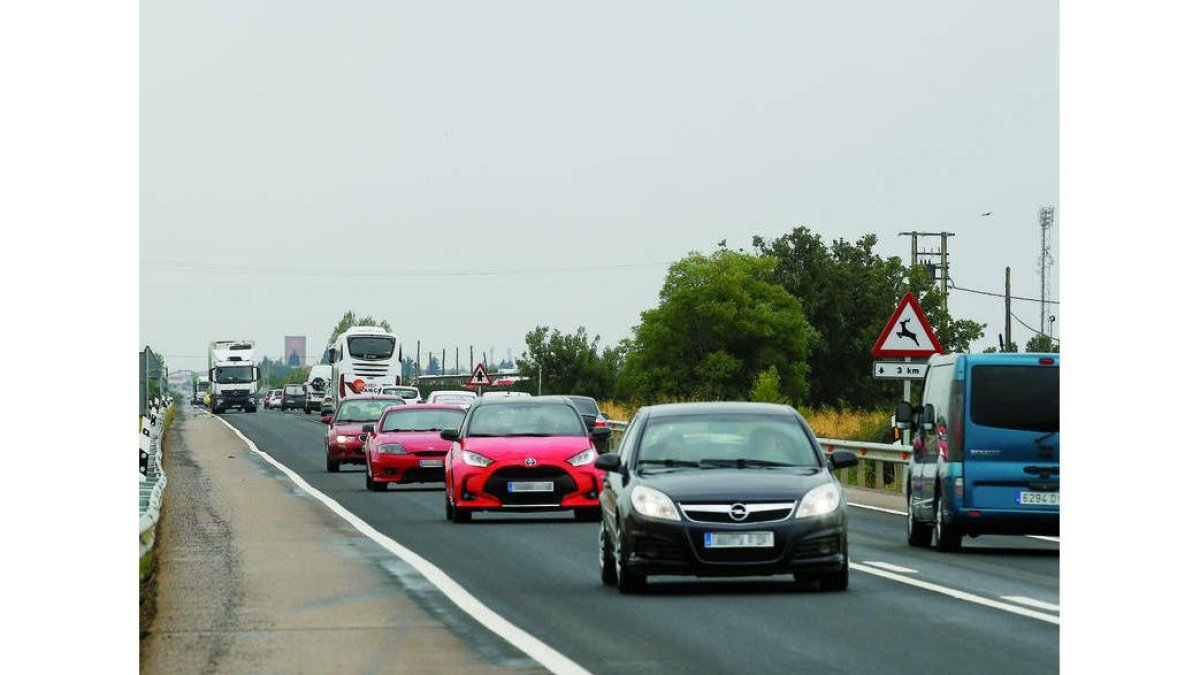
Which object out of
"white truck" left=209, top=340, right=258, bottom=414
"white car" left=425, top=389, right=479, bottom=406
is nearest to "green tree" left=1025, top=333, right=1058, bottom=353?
"white truck" left=209, top=340, right=258, bottom=414

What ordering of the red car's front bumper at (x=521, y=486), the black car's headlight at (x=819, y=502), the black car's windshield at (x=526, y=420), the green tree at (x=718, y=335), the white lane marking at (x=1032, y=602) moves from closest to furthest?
1. the white lane marking at (x=1032, y=602)
2. the black car's headlight at (x=819, y=502)
3. the red car's front bumper at (x=521, y=486)
4. the black car's windshield at (x=526, y=420)
5. the green tree at (x=718, y=335)

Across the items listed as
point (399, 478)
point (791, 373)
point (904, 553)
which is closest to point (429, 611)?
point (904, 553)

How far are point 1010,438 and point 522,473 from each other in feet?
22.6

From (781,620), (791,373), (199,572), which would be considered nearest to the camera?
(781,620)

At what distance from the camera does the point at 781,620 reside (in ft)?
48.7

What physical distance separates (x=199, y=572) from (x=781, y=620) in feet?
20.4

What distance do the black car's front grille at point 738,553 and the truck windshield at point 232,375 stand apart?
102145mm

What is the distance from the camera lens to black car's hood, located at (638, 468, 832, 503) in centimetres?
1667

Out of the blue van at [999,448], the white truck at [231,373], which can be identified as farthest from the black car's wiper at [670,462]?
the white truck at [231,373]

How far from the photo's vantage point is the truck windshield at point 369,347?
87.1 meters

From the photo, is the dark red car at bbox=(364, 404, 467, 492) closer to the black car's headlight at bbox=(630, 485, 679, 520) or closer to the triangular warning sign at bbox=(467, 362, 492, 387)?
the black car's headlight at bbox=(630, 485, 679, 520)

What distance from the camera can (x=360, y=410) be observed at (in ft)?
154

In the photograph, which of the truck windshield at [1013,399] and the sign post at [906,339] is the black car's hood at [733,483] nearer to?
the truck windshield at [1013,399]

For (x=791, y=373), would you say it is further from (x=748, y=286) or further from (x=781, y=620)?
(x=781, y=620)
